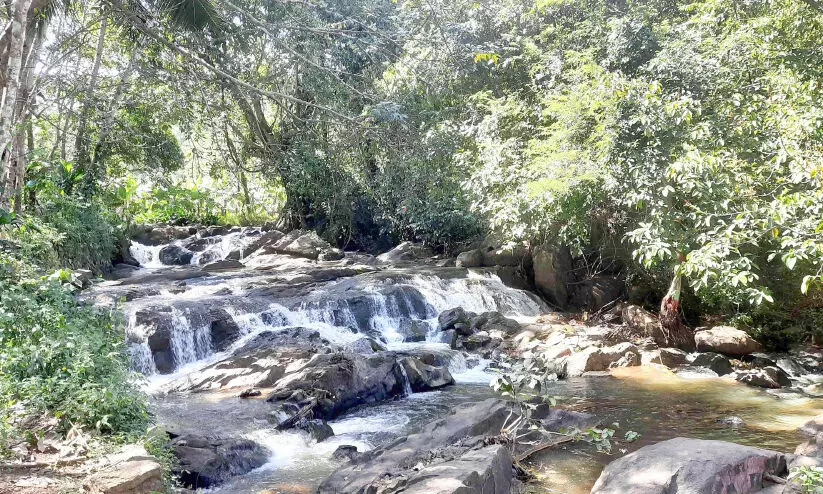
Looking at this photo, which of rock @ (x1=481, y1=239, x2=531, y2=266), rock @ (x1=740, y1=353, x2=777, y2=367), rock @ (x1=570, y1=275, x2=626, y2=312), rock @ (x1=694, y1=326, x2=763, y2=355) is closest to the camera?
rock @ (x1=740, y1=353, x2=777, y2=367)

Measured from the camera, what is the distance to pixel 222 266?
19062mm

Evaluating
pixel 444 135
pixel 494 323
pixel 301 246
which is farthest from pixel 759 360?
pixel 301 246

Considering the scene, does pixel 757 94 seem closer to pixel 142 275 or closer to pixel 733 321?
pixel 733 321

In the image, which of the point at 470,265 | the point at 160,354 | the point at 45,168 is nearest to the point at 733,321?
the point at 470,265

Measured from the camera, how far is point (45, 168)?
1309 centimetres

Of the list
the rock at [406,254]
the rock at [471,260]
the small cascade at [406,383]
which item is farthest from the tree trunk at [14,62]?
the rock at [406,254]

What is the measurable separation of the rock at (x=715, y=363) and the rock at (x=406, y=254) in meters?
10.4

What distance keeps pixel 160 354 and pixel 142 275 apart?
273 inches

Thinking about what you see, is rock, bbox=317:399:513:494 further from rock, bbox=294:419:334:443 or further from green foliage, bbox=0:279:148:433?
green foliage, bbox=0:279:148:433

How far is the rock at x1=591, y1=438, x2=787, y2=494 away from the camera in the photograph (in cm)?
470

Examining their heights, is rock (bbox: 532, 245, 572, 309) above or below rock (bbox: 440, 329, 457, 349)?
above

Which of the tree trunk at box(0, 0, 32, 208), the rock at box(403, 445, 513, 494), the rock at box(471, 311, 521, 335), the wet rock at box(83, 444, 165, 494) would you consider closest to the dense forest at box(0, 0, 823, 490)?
the tree trunk at box(0, 0, 32, 208)

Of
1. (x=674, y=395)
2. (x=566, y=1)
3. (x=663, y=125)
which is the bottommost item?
(x=674, y=395)

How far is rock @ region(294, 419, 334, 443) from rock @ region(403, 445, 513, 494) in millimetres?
2623
